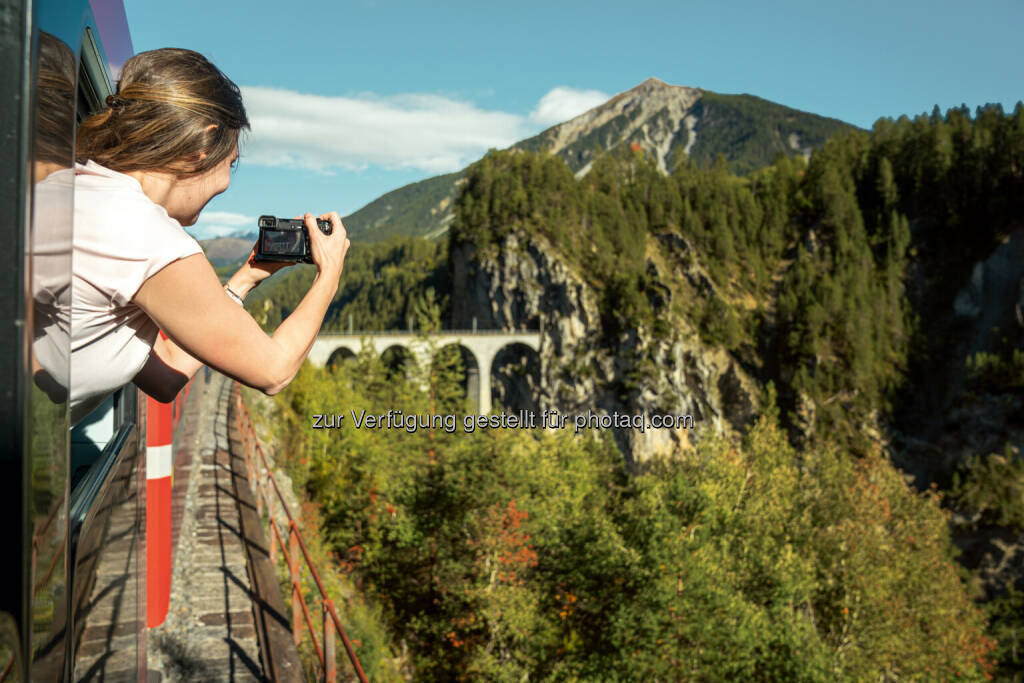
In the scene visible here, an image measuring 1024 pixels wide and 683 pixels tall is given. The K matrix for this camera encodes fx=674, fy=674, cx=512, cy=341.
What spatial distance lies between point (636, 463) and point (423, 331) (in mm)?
33155

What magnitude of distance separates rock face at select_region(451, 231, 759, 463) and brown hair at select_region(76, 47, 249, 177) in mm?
51876

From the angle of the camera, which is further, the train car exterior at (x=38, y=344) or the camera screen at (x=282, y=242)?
the camera screen at (x=282, y=242)

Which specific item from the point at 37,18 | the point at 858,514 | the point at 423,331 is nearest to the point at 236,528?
the point at 37,18

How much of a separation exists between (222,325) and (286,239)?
36cm

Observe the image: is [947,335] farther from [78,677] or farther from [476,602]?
[78,677]

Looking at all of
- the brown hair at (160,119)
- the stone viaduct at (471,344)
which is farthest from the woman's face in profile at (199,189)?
the stone viaduct at (471,344)

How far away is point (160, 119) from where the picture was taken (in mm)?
939

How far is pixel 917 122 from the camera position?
65.4 metres

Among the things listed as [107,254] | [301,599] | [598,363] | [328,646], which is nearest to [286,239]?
[107,254]

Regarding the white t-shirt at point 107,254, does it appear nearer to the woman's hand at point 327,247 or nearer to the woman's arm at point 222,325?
the woman's arm at point 222,325

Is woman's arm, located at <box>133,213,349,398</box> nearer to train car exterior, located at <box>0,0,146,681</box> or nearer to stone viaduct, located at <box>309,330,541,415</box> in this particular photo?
train car exterior, located at <box>0,0,146,681</box>

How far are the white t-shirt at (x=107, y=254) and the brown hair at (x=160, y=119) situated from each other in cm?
10

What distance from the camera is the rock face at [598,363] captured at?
2078 inches

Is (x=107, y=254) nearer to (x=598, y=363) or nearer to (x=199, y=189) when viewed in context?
(x=199, y=189)
